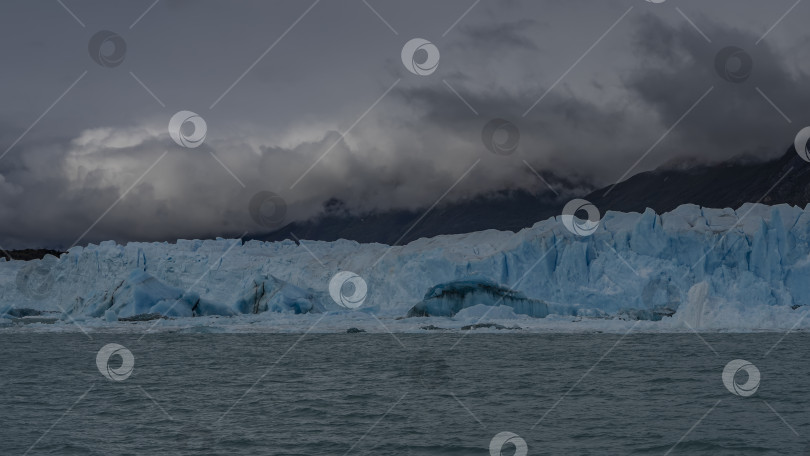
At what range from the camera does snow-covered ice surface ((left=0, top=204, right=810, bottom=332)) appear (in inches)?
1476

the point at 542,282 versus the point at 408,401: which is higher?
the point at 542,282

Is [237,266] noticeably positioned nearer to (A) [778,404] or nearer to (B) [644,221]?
(B) [644,221]

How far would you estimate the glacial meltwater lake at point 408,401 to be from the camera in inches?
448

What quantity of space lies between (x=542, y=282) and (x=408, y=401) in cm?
2864

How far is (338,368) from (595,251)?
83.7 ft

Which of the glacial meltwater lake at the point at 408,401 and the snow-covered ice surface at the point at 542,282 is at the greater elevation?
the snow-covered ice surface at the point at 542,282

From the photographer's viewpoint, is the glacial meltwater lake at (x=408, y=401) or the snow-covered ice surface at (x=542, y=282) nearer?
the glacial meltwater lake at (x=408, y=401)

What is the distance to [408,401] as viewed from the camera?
15.5 m

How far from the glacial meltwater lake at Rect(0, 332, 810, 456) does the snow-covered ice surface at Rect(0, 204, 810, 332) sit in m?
9.38

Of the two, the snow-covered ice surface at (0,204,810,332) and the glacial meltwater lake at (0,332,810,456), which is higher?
the snow-covered ice surface at (0,204,810,332)

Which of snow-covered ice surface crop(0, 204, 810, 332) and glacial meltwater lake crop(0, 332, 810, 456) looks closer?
glacial meltwater lake crop(0, 332, 810, 456)

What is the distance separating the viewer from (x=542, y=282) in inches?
1690

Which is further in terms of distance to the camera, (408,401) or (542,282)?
(542,282)

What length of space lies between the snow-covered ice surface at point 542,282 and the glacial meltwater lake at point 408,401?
369 inches
